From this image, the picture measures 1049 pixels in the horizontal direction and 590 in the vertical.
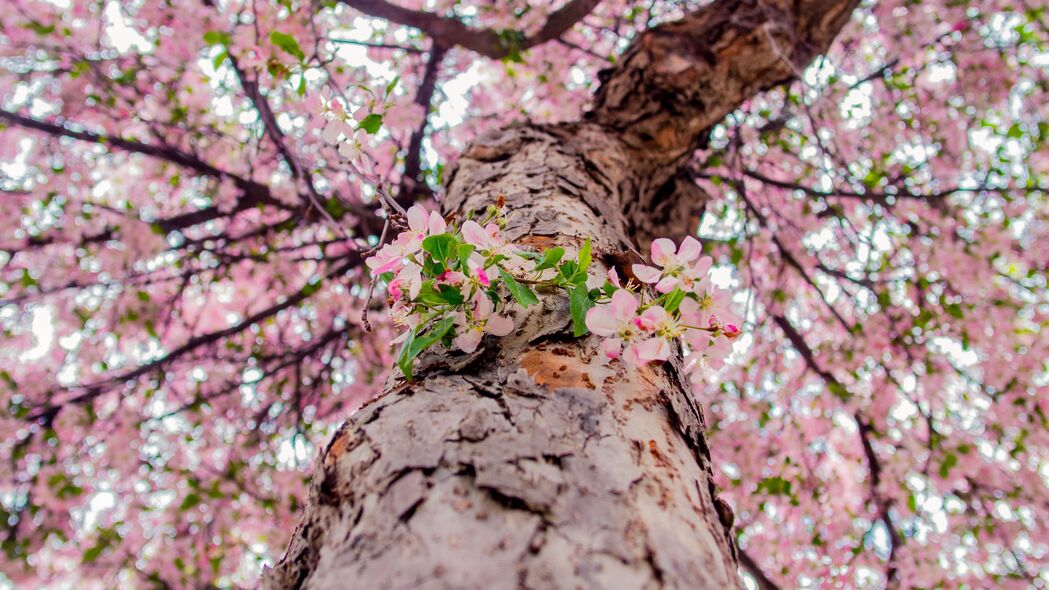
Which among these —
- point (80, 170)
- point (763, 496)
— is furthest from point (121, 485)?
point (763, 496)

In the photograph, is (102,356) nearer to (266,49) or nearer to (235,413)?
(235,413)

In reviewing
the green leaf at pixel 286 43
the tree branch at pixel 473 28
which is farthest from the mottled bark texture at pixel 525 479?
the tree branch at pixel 473 28

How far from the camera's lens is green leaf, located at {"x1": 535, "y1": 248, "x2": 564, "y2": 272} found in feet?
2.89

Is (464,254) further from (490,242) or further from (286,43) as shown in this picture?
(286,43)

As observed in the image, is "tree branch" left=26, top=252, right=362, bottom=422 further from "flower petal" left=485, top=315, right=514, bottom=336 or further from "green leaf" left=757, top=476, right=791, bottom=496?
"flower petal" left=485, top=315, right=514, bottom=336

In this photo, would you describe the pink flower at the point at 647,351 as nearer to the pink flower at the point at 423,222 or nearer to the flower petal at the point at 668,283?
the flower petal at the point at 668,283

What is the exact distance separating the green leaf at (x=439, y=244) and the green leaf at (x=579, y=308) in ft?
0.62

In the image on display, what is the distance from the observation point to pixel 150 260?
3289 mm

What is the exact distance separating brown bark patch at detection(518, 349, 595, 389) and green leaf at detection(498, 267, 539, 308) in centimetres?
8

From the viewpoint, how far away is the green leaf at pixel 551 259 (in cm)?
88

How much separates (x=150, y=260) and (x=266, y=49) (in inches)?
73.8

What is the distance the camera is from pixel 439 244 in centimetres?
86

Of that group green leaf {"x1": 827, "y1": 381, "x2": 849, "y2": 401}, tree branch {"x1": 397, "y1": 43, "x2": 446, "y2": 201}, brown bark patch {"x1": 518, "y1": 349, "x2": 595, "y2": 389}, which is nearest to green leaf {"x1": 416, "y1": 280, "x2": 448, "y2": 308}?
brown bark patch {"x1": 518, "y1": 349, "x2": 595, "y2": 389}

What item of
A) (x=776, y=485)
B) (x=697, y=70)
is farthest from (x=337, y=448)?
(x=776, y=485)
